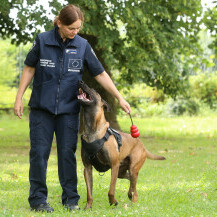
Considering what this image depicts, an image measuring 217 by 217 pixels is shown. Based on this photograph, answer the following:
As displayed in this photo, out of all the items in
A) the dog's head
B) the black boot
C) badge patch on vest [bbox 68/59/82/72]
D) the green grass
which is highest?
badge patch on vest [bbox 68/59/82/72]

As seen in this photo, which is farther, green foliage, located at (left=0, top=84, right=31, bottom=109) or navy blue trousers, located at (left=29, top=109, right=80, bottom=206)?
green foliage, located at (left=0, top=84, right=31, bottom=109)

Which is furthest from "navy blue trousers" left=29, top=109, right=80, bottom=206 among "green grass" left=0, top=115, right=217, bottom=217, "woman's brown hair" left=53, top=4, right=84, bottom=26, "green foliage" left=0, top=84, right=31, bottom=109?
"green foliage" left=0, top=84, right=31, bottom=109

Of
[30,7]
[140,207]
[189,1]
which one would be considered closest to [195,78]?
[189,1]

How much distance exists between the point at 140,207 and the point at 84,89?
5.09 ft

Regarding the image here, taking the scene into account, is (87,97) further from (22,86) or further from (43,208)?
(43,208)

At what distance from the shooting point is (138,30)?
12.6 metres

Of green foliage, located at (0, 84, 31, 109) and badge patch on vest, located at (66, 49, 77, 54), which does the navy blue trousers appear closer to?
badge patch on vest, located at (66, 49, 77, 54)

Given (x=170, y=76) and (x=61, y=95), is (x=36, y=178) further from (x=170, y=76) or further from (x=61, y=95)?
(x=170, y=76)

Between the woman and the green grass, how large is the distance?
0.36 meters

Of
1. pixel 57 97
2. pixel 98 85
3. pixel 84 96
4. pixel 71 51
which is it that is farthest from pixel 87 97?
pixel 98 85

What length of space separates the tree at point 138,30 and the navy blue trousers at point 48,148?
5985mm

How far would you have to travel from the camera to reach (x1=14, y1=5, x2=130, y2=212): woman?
5.35 m

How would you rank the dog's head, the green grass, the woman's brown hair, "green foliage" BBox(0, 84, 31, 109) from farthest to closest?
"green foliage" BBox(0, 84, 31, 109) < the green grass < the dog's head < the woman's brown hair

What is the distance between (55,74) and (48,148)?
87 cm
